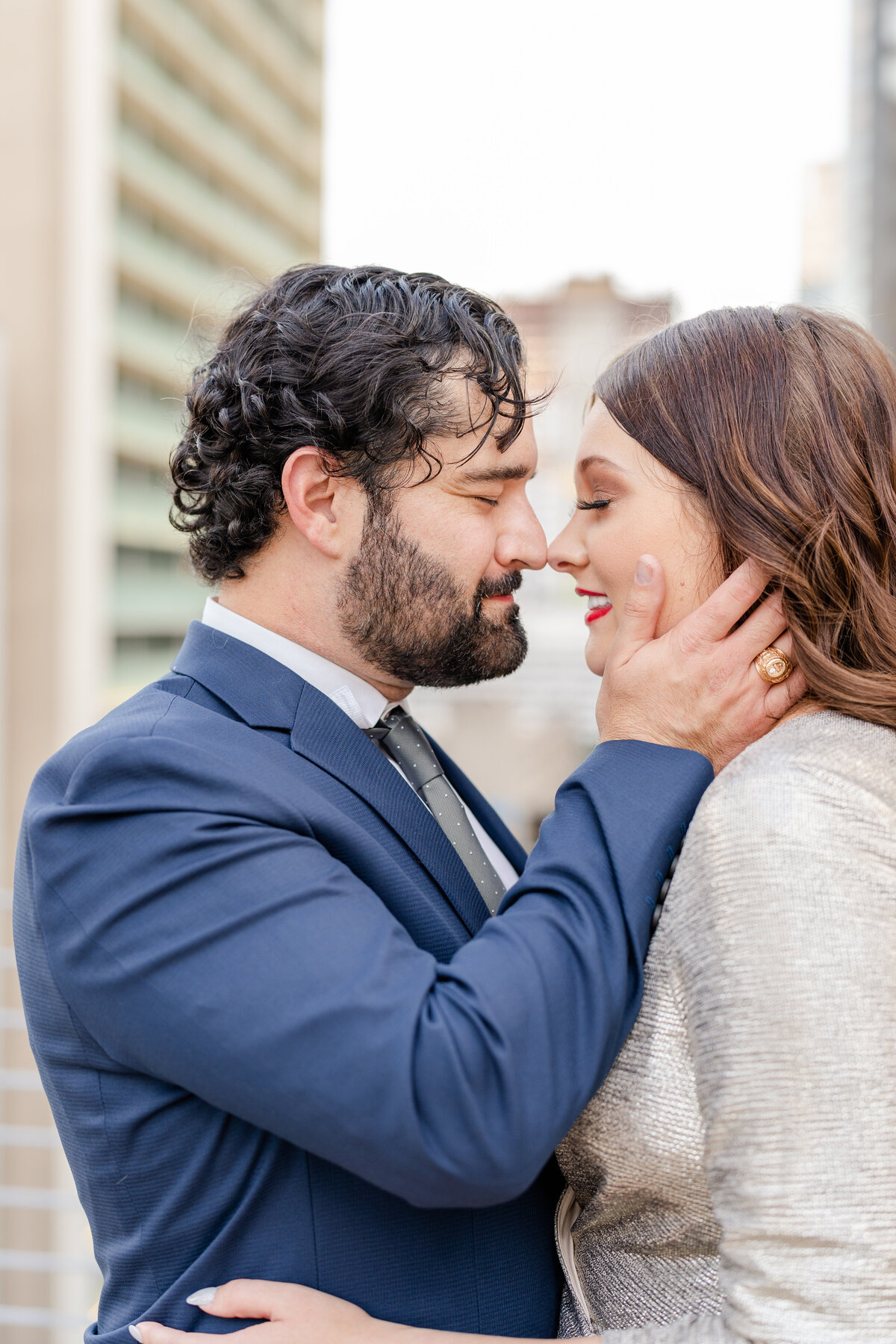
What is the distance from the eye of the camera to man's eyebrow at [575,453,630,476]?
139 cm

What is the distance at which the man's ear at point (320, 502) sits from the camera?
60.8 inches

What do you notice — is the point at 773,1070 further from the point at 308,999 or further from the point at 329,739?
the point at 329,739

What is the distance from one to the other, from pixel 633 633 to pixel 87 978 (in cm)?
73

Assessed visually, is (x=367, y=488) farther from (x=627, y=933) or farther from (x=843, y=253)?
(x=843, y=253)

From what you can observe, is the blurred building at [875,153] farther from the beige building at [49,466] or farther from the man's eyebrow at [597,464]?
the man's eyebrow at [597,464]

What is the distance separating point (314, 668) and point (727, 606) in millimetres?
588

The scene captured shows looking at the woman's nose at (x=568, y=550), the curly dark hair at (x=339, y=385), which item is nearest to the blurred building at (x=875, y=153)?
the curly dark hair at (x=339, y=385)

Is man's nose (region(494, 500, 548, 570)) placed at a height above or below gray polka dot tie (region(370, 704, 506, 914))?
above

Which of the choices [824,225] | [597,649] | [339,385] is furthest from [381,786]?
[824,225]

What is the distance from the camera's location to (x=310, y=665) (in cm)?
154

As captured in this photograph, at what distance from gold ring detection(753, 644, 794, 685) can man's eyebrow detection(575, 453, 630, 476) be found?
295mm

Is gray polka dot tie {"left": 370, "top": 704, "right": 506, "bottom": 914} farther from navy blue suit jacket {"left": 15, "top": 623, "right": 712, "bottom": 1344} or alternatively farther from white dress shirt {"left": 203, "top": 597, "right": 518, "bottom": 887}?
navy blue suit jacket {"left": 15, "top": 623, "right": 712, "bottom": 1344}

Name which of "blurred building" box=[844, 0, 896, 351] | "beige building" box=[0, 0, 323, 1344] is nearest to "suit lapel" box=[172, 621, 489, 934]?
"beige building" box=[0, 0, 323, 1344]

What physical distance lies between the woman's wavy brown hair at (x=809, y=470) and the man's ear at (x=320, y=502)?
1.41 ft
